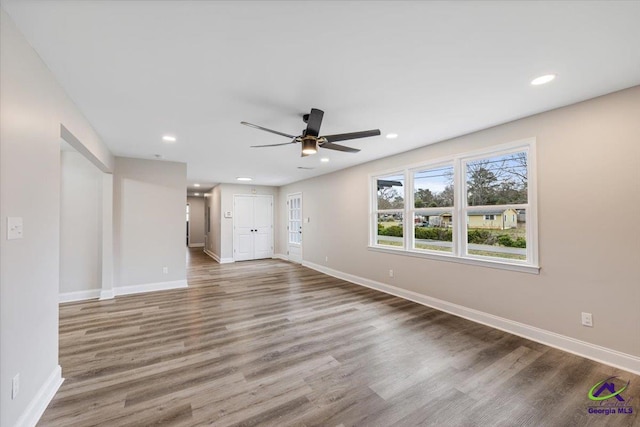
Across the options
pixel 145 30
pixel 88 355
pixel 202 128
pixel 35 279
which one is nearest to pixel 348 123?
pixel 202 128

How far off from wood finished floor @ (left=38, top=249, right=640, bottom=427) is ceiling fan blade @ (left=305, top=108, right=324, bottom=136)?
2256 millimetres

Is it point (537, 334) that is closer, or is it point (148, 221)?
point (537, 334)

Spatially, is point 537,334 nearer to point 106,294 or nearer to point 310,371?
point 310,371

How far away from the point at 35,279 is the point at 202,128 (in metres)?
2.19

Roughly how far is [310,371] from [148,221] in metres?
4.27

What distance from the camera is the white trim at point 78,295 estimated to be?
428cm

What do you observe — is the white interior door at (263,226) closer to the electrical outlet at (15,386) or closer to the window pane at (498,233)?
the window pane at (498,233)

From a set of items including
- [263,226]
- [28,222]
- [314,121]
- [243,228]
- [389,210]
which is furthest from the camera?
[263,226]

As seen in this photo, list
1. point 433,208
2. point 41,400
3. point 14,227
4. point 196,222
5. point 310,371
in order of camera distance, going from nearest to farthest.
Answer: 1. point 14,227
2. point 41,400
3. point 310,371
4. point 433,208
5. point 196,222

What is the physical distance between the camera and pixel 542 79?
218 cm

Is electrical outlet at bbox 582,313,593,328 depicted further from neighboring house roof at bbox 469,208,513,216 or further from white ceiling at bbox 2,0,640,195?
white ceiling at bbox 2,0,640,195

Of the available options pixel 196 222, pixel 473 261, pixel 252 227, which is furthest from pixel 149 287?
pixel 196 222

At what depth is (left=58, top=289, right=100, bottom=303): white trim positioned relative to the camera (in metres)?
4.28

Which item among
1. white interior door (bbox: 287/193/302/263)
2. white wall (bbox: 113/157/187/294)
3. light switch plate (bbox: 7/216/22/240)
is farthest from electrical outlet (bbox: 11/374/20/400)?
white interior door (bbox: 287/193/302/263)
